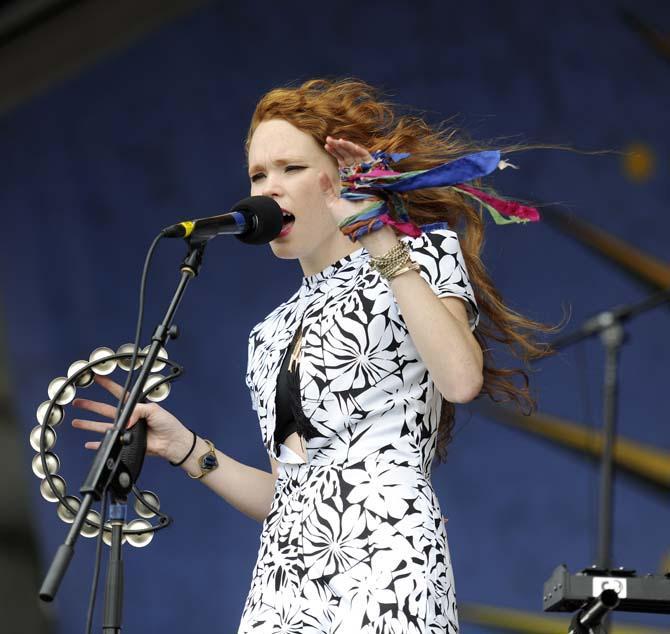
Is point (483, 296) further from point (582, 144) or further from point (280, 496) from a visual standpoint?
point (582, 144)

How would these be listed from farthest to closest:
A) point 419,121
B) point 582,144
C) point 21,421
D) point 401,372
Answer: point 21,421
point 582,144
point 419,121
point 401,372

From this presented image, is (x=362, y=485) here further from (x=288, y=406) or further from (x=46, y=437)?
(x=46, y=437)

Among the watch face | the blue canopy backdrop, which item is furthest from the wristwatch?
the blue canopy backdrop

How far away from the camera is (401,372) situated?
2.05m

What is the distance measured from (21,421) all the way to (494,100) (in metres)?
2.25

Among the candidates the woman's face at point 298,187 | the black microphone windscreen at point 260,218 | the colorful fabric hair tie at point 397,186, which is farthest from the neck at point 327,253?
the colorful fabric hair tie at point 397,186

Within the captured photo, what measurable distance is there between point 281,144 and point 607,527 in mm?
1385

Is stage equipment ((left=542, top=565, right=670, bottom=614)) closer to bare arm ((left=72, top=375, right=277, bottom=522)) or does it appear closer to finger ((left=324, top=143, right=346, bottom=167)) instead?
bare arm ((left=72, top=375, right=277, bottom=522))

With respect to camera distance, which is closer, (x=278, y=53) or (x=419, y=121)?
(x=419, y=121)

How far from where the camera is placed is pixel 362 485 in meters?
2.00

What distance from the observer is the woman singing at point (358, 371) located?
1.93 meters

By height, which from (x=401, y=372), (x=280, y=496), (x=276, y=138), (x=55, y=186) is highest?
(x=55, y=186)

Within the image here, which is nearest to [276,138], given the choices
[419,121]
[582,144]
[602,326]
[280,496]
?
[419,121]

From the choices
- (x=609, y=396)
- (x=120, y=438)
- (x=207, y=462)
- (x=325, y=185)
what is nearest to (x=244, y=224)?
(x=325, y=185)
